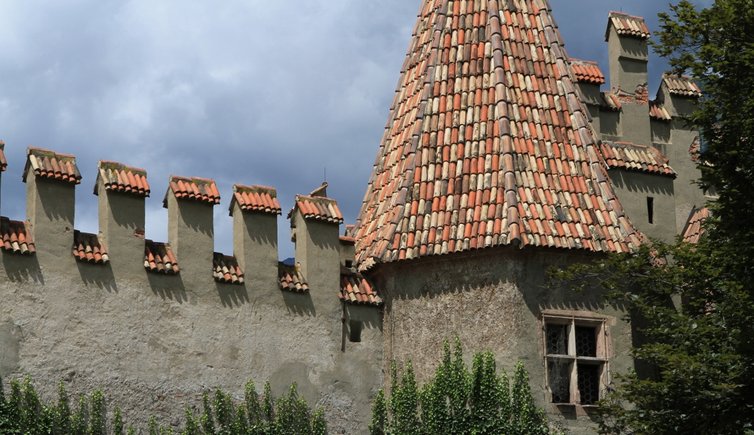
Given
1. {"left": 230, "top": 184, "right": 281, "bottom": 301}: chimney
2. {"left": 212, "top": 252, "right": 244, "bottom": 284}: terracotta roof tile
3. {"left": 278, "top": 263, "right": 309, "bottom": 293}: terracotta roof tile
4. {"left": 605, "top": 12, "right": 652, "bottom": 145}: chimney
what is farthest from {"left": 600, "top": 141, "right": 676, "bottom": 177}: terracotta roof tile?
{"left": 212, "top": 252, "right": 244, "bottom": 284}: terracotta roof tile

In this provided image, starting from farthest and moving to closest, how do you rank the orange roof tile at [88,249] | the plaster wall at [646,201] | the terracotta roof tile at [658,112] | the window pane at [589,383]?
1. the terracotta roof tile at [658,112]
2. the plaster wall at [646,201]
3. the window pane at [589,383]
4. the orange roof tile at [88,249]

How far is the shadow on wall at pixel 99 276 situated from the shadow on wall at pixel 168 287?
48cm

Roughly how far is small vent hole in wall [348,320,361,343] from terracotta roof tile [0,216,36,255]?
4.21m

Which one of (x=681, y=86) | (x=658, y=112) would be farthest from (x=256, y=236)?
(x=681, y=86)

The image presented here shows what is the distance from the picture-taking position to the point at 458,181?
2217 centimetres

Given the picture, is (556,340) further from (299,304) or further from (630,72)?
(630,72)

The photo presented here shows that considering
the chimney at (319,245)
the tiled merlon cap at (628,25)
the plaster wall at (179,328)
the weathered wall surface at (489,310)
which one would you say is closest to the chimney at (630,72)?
the tiled merlon cap at (628,25)

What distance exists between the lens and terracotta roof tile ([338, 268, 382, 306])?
863 inches

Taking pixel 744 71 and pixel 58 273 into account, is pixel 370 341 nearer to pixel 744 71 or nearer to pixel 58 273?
pixel 58 273

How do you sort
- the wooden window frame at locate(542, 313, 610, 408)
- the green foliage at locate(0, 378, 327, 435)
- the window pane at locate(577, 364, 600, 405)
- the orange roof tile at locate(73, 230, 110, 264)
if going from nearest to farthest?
the green foliage at locate(0, 378, 327, 435) < the orange roof tile at locate(73, 230, 110, 264) < the wooden window frame at locate(542, 313, 610, 408) < the window pane at locate(577, 364, 600, 405)

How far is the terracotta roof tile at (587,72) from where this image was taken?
82.5 ft

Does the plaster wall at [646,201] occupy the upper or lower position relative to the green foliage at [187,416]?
upper

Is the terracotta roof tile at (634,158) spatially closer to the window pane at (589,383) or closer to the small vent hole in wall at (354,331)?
the window pane at (589,383)

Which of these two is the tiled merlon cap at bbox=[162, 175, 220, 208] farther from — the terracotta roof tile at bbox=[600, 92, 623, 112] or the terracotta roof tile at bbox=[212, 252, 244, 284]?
the terracotta roof tile at bbox=[600, 92, 623, 112]
